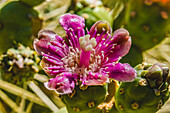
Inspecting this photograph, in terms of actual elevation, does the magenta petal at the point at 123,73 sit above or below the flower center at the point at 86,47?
below

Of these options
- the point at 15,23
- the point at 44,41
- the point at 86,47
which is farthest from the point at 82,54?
the point at 15,23

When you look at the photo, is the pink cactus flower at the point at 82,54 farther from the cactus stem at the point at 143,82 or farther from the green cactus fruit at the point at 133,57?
the green cactus fruit at the point at 133,57

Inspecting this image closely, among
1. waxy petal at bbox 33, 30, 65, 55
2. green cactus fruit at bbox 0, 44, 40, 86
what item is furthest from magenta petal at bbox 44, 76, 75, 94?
green cactus fruit at bbox 0, 44, 40, 86

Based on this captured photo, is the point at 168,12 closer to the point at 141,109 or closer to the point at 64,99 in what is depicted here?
the point at 141,109

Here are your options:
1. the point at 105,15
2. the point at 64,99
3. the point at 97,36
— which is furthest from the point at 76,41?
the point at 105,15

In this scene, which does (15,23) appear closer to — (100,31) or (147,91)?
(100,31)

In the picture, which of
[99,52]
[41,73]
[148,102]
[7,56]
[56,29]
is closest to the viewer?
[148,102]

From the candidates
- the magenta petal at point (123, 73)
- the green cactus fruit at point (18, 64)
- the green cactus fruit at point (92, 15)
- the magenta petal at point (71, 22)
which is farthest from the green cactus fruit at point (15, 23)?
the magenta petal at point (123, 73)

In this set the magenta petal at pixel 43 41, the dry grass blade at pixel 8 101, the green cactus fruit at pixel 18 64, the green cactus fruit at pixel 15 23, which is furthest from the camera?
the dry grass blade at pixel 8 101
